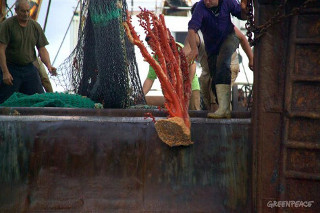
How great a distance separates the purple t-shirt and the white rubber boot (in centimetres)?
115

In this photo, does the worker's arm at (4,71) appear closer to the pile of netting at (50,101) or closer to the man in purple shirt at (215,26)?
the pile of netting at (50,101)

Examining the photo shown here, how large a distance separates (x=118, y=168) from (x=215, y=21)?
2.55 metres

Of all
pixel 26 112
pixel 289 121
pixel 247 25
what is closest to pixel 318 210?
pixel 289 121

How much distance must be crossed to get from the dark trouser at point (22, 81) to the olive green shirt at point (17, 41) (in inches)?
3.4

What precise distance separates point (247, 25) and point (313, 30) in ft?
1.70

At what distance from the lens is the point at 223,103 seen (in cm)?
437

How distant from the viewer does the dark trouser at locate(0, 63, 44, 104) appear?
6.97 metres

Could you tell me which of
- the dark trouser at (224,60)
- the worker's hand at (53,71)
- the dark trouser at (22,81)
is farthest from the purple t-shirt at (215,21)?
the dark trouser at (22,81)

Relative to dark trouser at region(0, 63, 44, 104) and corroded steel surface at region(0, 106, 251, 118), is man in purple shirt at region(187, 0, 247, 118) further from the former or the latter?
dark trouser at region(0, 63, 44, 104)

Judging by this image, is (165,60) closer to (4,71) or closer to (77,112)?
(77,112)

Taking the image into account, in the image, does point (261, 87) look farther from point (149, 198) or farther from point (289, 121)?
point (149, 198)

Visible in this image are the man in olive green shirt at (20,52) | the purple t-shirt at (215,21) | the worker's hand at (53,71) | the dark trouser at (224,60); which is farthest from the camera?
the worker's hand at (53,71)

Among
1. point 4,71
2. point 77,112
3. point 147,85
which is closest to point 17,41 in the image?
point 4,71

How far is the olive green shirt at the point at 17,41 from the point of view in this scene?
6.98 meters
